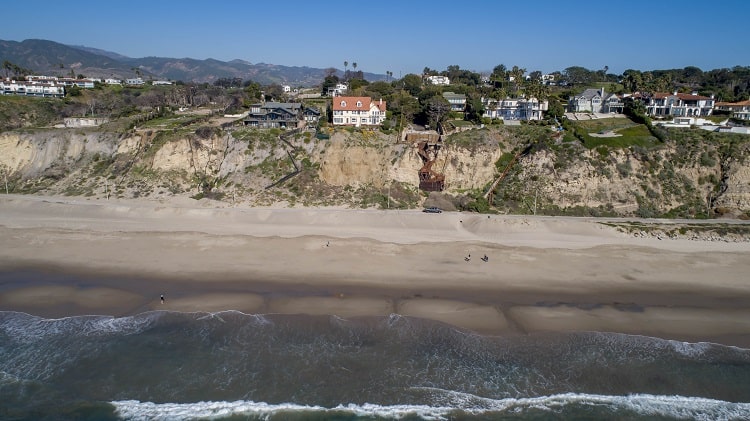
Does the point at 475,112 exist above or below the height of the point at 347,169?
above

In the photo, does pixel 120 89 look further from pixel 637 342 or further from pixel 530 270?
pixel 637 342

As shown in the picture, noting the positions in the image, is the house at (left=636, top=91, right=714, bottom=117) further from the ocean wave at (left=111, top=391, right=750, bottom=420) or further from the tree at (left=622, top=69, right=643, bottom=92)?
the ocean wave at (left=111, top=391, right=750, bottom=420)

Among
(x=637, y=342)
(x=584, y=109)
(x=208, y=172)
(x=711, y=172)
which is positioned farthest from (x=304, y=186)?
(x=584, y=109)

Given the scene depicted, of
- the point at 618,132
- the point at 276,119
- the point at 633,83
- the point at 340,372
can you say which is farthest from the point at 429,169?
the point at 633,83

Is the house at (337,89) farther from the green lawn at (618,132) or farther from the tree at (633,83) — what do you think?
→ the tree at (633,83)

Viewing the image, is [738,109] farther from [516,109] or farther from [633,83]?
[516,109]

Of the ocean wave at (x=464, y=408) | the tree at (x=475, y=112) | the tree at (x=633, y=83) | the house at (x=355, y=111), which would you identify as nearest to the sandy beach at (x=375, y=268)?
the ocean wave at (x=464, y=408)
